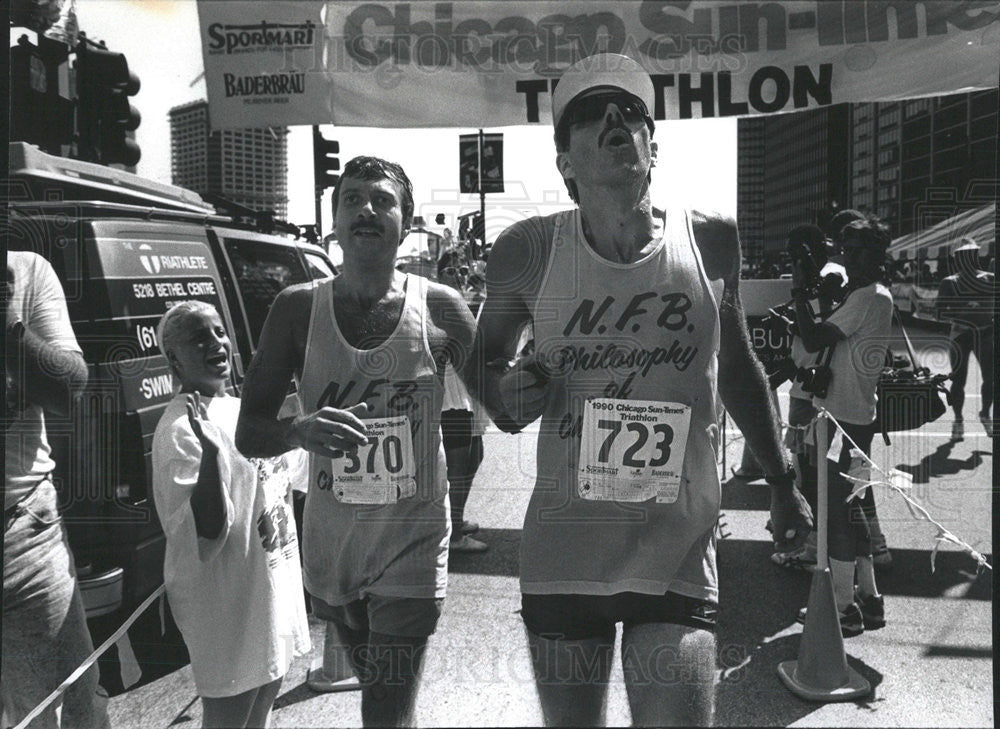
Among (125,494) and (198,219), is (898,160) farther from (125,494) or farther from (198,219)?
(125,494)

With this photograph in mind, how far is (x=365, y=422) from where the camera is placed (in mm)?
1996

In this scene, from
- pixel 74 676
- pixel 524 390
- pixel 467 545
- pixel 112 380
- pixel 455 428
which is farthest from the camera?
pixel 467 545

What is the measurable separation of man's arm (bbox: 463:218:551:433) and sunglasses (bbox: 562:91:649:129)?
10.6 inches

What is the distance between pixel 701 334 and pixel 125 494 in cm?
191

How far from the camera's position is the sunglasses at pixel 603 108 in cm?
179

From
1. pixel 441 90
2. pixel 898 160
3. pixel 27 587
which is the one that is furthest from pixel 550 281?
pixel 898 160

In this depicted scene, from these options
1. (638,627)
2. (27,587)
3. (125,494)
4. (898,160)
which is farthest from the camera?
(898,160)

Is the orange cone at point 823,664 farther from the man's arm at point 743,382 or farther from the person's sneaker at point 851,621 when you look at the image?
the man's arm at point 743,382

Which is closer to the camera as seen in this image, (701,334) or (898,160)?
(701,334)

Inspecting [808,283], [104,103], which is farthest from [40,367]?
[808,283]

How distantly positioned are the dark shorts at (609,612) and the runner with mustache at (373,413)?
1.51ft

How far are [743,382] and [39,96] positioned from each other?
7.55 feet

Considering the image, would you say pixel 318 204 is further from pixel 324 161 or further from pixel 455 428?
pixel 455 428

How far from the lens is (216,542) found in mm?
2039
